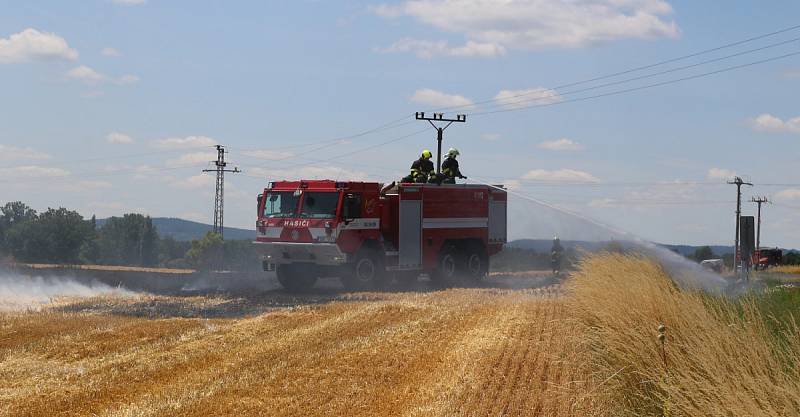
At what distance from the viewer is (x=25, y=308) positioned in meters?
20.3

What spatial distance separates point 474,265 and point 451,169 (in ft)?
9.33

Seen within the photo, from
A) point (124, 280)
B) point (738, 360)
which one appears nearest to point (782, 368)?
point (738, 360)

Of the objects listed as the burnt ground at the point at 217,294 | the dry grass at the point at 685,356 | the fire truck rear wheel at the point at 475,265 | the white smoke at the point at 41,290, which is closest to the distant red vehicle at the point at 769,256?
the burnt ground at the point at 217,294

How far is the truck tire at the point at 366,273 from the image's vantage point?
2523cm

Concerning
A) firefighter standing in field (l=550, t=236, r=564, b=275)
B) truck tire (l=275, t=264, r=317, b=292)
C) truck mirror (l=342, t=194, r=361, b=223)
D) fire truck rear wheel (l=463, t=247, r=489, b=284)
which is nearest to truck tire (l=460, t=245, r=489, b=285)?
fire truck rear wheel (l=463, t=247, r=489, b=284)

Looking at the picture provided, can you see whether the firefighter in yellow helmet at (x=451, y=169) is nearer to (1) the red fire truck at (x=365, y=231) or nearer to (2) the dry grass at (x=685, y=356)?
(1) the red fire truck at (x=365, y=231)

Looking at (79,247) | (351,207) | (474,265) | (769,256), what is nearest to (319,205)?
(351,207)

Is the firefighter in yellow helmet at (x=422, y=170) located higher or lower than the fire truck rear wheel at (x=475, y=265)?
higher

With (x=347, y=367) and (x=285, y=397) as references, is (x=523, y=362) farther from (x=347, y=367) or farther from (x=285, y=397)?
(x=285, y=397)

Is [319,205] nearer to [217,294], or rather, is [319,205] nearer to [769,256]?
[217,294]

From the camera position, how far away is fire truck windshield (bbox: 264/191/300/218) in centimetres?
2545

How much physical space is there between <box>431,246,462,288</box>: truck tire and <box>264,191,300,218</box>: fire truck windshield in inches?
175

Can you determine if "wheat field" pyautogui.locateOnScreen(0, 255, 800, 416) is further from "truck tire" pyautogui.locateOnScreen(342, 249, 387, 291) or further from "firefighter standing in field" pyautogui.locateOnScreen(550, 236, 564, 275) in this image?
"firefighter standing in field" pyautogui.locateOnScreen(550, 236, 564, 275)

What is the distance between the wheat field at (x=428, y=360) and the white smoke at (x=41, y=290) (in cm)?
426
